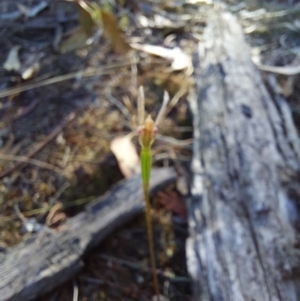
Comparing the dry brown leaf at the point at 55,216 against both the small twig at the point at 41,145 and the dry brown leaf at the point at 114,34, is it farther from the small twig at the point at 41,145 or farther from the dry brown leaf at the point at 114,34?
the dry brown leaf at the point at 114,34

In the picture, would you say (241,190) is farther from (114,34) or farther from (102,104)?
(114,34)

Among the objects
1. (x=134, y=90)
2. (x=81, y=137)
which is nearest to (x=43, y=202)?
(x=81, y=137)

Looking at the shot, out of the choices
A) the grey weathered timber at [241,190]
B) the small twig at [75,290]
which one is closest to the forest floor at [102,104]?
the small twig at [75,290]

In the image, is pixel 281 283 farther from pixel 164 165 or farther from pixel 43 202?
pixel 43 202

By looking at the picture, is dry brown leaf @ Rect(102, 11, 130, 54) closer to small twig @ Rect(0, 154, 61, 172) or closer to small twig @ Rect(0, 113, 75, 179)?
small twig @ Rect(0, 113, 75, 179)

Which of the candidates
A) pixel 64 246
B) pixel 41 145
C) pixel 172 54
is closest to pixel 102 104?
pixel 41 145
